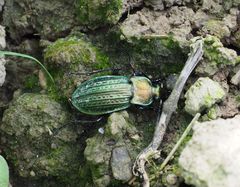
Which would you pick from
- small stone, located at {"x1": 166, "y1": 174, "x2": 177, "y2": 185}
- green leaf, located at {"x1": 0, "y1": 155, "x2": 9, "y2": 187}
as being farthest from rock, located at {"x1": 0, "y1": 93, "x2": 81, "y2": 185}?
small stone, located at {"x1": 166, "y1": 174, "x2": 177, "y2": 185}

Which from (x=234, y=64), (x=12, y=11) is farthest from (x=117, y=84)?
(x=12, y=11)

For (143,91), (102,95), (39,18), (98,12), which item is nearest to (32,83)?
(39,18)

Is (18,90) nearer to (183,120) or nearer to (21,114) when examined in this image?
(21,114)

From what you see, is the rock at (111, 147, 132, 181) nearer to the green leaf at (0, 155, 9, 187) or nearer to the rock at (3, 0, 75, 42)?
the green leaf at (0, 155, 9, 187)

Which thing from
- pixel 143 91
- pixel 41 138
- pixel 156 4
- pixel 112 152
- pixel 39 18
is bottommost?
pixel 41 138

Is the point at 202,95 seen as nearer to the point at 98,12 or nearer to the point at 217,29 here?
the point at 217,29

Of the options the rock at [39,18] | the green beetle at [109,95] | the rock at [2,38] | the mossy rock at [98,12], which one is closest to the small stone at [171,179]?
the green beetle at [109,95]

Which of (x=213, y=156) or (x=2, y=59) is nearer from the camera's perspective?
(x=213, y=156)
